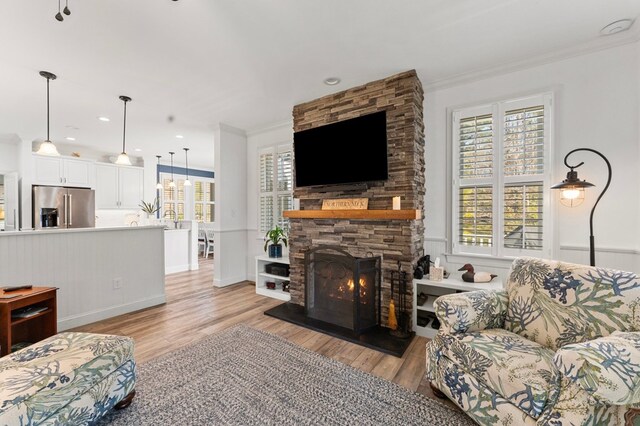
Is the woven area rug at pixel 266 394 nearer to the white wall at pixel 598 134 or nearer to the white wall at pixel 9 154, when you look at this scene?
the white wall at pixel 598 134

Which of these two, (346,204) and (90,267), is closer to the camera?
(90,267)

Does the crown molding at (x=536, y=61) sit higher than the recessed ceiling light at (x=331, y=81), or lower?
lower

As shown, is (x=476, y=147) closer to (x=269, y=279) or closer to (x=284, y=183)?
(x=284, y=183)

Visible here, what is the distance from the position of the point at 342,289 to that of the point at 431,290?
3.28 ft

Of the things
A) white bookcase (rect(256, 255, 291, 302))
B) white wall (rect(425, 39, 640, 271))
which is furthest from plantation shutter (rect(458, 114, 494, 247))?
white bookcase (rect(256, 255, 291, 302))

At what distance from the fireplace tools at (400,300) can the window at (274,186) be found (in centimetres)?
212

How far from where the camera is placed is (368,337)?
271 cm

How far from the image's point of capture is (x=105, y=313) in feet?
10.5

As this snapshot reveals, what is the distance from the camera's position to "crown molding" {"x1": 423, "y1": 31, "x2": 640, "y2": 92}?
7.59 ft

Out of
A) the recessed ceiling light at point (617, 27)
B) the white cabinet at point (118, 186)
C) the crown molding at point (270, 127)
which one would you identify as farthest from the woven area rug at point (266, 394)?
the white cabinet at point (118, 186)

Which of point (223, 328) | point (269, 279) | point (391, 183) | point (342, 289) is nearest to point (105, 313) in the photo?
point (223, 328)

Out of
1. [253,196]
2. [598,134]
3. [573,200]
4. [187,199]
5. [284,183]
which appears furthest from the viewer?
[187,199]

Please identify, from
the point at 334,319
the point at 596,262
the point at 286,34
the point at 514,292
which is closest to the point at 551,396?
the point at 514,292

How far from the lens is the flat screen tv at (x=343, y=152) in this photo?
299 centimetres
